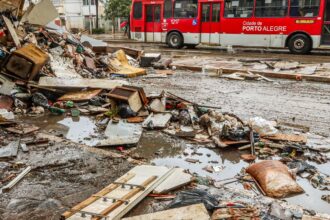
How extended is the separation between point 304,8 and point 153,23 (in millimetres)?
9326

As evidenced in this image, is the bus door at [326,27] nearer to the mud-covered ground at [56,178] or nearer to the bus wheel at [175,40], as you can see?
the bus wheel at [175,40]

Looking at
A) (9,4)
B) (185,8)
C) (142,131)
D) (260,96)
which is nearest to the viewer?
(142,131)

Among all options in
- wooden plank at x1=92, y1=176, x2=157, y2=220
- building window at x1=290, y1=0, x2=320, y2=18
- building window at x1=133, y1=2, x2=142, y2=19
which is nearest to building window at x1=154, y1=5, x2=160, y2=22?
building window at x1=133, y1=2, x2=142, y2=19

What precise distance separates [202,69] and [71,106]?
6.84m

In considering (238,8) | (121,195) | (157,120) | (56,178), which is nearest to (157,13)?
(238,8)

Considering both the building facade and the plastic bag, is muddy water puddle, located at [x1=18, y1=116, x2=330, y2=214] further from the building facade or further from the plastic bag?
the building facade

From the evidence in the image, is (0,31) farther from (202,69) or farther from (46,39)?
(202,69)

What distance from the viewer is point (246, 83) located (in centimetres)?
1069

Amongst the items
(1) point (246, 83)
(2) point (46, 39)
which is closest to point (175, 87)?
(1) point (246, 83)

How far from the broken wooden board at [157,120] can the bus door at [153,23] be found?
1571 centimetres

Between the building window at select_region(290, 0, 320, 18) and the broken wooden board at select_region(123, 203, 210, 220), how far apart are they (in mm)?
15879

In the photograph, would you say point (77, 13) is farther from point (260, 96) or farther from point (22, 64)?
point (260, 96)

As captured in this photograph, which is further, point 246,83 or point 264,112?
point 246,83

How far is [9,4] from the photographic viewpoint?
1073cm
